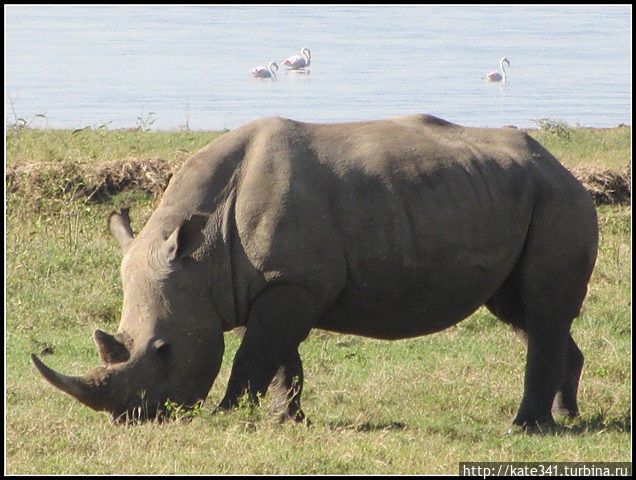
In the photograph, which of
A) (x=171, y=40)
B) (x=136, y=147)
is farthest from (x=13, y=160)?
(x=171, y=40)

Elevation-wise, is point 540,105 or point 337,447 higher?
point 337,447

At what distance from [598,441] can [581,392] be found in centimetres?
132

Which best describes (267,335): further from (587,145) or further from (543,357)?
(587,145)

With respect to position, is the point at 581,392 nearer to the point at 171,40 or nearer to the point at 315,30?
the point at 171,40

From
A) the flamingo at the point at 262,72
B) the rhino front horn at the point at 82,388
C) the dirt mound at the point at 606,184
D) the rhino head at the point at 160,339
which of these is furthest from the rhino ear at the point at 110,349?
the flamingo at the point at 262,72

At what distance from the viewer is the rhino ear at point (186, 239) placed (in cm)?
872

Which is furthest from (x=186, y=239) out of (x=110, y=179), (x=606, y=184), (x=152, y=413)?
(x=606, y=184)

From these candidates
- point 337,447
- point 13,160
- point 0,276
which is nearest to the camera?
point 337,447

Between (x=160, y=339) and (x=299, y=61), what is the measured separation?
26638mm

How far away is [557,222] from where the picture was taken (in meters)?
9.35

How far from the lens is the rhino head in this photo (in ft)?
28.1

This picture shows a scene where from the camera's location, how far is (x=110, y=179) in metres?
16.0

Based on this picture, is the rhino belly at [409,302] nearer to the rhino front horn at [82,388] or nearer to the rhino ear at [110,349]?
the rhino ear at [110,349]

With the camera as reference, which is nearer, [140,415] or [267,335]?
[140,415]
